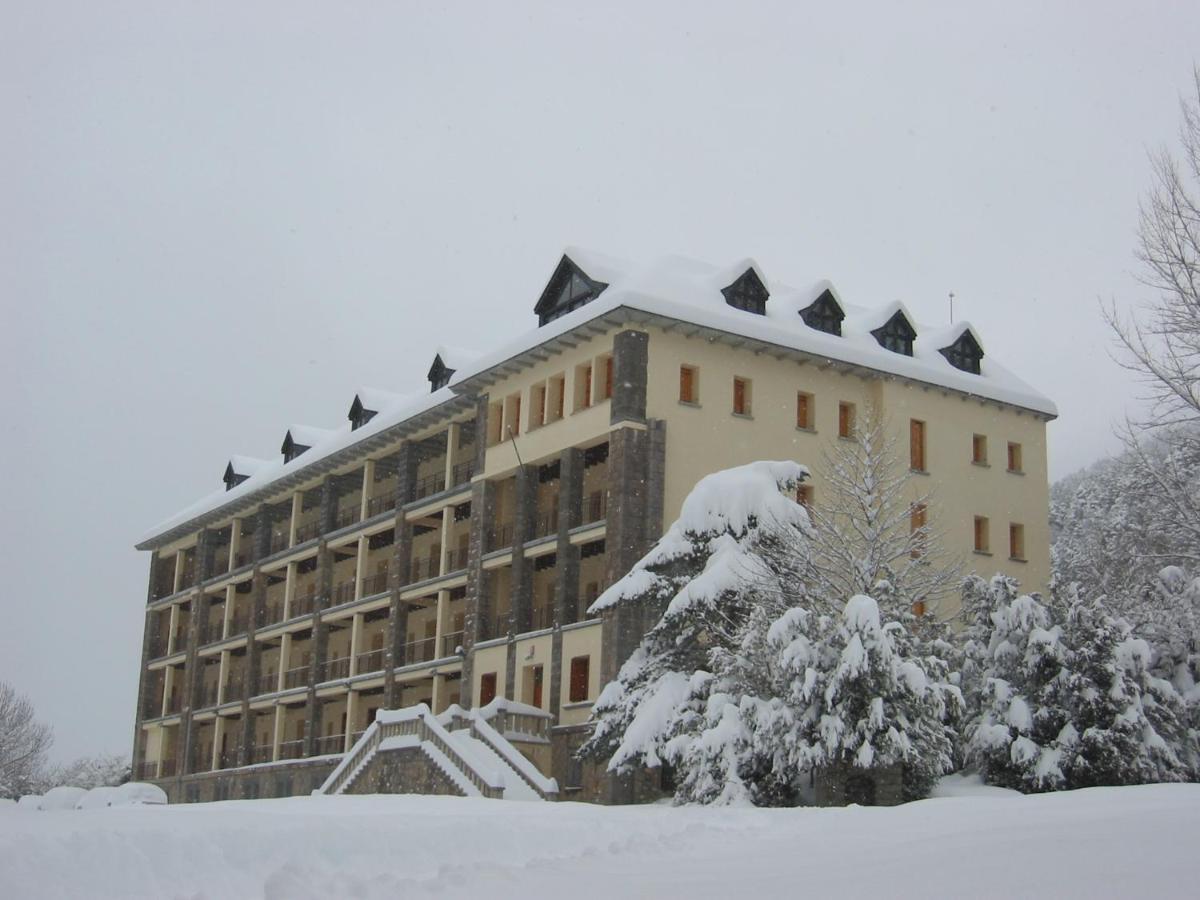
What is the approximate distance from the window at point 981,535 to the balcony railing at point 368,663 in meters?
Result: 21.1

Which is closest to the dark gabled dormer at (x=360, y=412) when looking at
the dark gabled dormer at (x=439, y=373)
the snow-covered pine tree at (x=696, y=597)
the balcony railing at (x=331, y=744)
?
the dark gabled dormer at (x=439, y=373)

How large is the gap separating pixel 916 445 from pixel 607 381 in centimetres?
999

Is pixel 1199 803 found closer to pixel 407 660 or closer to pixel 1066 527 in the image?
pixel 407 660

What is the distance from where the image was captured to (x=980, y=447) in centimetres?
4512

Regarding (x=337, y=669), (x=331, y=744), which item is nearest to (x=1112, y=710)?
(x=331, y=744)

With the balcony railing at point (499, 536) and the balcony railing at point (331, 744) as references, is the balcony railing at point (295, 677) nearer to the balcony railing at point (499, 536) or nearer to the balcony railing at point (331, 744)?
the balcony railing at point (331, 744)

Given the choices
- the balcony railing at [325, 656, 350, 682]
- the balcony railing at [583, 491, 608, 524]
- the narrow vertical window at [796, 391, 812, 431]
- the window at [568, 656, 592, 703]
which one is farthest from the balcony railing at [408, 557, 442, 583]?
the narrow vertical window at [796, 391, 812, 431]

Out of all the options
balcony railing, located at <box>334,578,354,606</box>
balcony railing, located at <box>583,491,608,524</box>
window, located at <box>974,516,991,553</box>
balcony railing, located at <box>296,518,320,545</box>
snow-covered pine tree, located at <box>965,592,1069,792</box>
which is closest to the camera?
snow-covered pine tree, located at <box>965,592,1069,792</box>

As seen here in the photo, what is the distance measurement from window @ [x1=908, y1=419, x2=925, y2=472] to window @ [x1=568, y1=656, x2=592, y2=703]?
11.4m

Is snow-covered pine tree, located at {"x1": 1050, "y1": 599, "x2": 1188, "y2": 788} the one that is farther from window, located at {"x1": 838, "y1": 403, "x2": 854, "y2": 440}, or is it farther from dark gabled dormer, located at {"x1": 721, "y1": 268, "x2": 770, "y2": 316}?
dark gabled dormer, located at {"x1": 721, "y1": 268, "x2": 770, "y2": 316}

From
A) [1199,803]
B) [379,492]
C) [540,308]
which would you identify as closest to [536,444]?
[540,308]

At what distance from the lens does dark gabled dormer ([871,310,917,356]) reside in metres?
44.8

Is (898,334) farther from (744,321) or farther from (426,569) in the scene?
(426,569)

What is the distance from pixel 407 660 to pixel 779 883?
41303 millimetres
